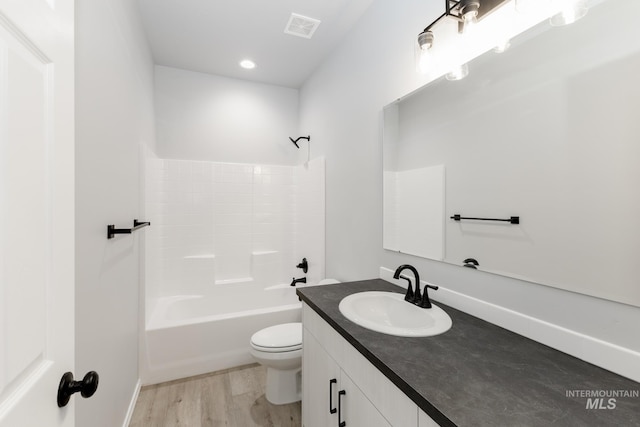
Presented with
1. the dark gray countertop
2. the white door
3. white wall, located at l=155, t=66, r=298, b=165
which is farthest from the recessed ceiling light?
the dark gray countertop

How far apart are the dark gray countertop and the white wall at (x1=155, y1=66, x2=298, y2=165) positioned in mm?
2530

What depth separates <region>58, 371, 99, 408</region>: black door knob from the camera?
58 cm

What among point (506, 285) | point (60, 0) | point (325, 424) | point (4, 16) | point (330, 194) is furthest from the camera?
point (330, 194)

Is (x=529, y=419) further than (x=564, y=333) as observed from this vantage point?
No

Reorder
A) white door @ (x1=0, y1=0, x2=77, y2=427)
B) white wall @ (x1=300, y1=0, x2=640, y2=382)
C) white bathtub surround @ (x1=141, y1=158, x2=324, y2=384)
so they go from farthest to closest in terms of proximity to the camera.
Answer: white bathtub surround @ (x1=141, y1=158, x2=324, y2=384) < white wall @ (x1=300, y1=0, x2=640, y2=382) < white door @ (x1=0, y1=0, x2=77, y2=427)

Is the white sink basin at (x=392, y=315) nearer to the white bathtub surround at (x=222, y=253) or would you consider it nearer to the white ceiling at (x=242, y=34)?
the white bathtub surround at (x=222, y=253)

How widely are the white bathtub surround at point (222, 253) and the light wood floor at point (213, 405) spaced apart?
122 millimetres

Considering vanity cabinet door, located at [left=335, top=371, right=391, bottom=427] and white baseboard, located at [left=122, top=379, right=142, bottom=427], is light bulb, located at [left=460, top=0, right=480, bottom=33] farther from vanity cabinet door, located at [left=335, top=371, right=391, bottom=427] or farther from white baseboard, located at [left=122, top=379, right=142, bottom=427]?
white baseboard, located at [left=122, top=379, right=142, bottom=427]

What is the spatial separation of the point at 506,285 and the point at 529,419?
559mm

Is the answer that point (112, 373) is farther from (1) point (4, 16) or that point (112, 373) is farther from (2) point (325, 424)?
(1) point (4, 16)

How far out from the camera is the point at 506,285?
1.08 meters

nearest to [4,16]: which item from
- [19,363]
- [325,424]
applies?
[19,363]

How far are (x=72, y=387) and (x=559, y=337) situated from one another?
4.41 ft

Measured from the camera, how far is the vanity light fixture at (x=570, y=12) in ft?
2.81
